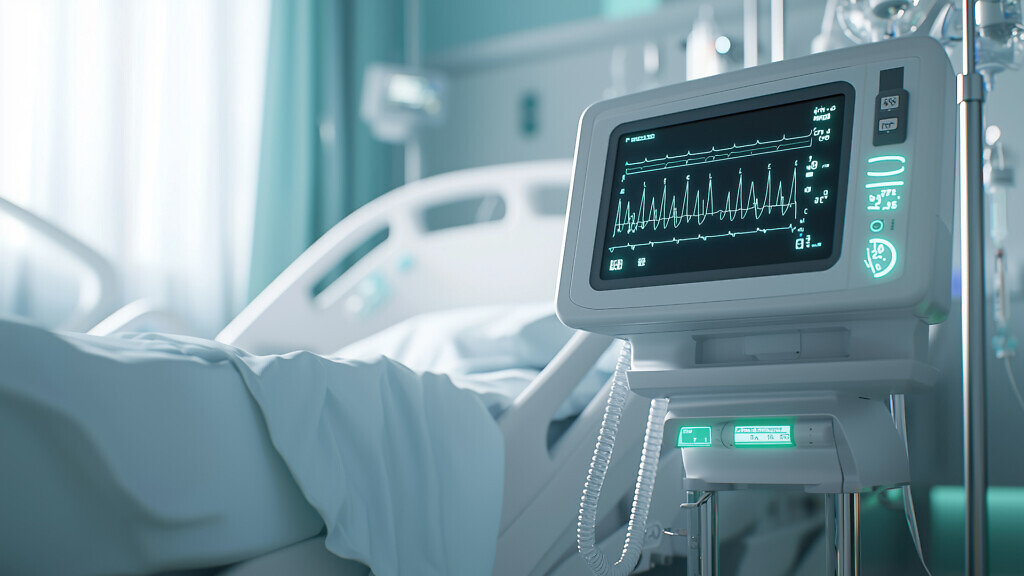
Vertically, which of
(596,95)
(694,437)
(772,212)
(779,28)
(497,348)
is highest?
(596,95)

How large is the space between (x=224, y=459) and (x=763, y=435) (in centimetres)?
51

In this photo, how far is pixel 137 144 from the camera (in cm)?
279

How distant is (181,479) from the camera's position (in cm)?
74

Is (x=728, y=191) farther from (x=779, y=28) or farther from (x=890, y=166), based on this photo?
(x=779, y=28)

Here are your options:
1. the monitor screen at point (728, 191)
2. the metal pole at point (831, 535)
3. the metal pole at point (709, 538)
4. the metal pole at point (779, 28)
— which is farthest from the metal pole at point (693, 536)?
the metal pole at point (779, 28)

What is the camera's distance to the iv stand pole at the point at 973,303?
0.79 metres

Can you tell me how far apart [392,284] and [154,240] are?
3.27 ft

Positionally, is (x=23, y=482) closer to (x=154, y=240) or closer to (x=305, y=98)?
(x=154, y=240)

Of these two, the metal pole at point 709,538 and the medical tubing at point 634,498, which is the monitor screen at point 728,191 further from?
the metal pole at point 709,538

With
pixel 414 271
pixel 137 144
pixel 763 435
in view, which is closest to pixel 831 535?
pixel 763 435

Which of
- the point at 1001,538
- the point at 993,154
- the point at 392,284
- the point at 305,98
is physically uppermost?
the point at 305,98

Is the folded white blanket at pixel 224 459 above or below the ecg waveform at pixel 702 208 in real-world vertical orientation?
below

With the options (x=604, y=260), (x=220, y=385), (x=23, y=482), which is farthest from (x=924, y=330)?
(x=23, y=482)

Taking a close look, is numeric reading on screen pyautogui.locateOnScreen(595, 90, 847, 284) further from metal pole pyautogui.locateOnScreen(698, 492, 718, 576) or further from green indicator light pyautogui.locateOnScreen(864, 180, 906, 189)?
metal pole pyautogui.locateOnScreen(698, 492, 718, 576)
